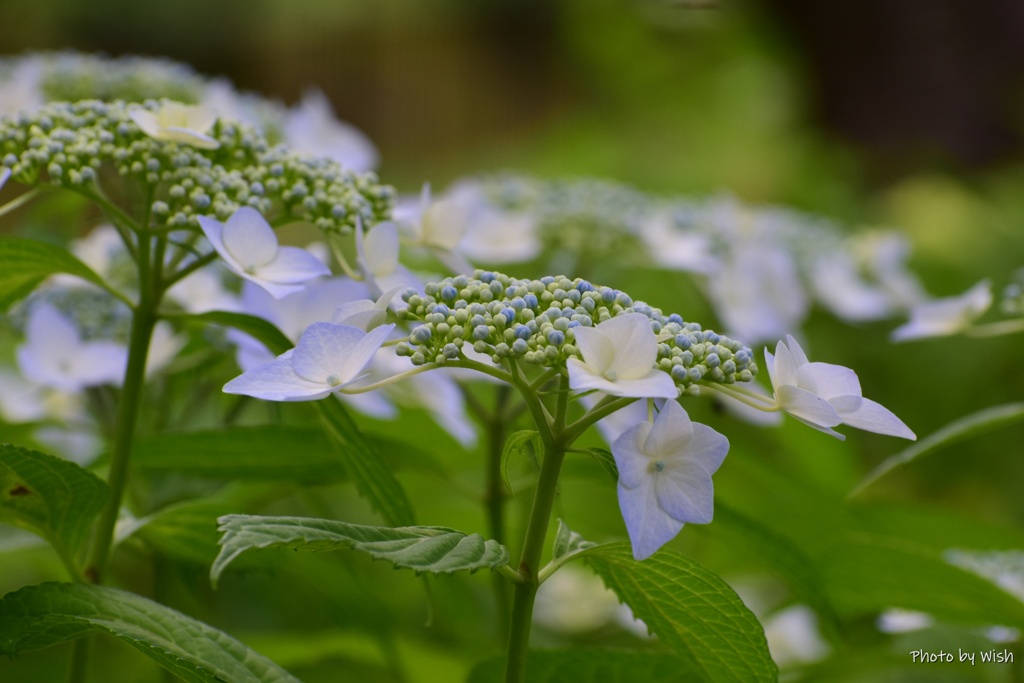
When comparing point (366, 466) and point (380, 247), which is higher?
point (380, 247)

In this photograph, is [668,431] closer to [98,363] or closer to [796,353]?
[796,353]

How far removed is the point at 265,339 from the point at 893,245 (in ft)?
2.36

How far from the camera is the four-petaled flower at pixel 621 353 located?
36cm

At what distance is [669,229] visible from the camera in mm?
854

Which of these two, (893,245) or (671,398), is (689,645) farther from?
(893,245)

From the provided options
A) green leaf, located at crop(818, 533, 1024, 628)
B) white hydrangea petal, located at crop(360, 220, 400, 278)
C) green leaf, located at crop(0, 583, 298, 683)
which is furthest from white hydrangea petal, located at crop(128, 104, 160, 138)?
green leaf, located at crop(818, 533, 1024, 628)

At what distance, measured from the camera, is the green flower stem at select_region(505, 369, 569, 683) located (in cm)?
38

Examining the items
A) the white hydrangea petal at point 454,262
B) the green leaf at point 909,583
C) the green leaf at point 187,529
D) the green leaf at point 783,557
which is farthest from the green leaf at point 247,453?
the green leaf at point 909,583

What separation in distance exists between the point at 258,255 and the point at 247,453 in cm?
13

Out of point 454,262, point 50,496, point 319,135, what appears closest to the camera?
point 50,496

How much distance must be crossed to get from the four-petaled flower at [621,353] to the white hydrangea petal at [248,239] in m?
0.19

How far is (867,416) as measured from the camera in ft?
1.31

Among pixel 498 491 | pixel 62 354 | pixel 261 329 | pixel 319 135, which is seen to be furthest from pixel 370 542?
pixel 319 135

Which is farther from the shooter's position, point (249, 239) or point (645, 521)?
point (249, 239)
